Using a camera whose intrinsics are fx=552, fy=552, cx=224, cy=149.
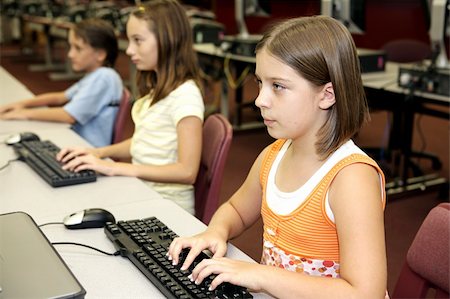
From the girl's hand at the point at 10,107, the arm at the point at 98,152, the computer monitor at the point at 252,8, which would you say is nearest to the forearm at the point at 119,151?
the arm at the point at 98,152

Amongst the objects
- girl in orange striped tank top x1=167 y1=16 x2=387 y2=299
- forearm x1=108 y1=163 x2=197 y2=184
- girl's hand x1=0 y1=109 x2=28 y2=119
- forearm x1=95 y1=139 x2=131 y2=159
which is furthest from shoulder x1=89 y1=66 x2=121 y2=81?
girl in orange striped tank top x1=167 y1=16 x2=387 y2=299

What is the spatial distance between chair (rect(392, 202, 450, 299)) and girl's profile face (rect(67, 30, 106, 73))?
1868mm

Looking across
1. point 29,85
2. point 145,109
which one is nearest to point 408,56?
point 145,109

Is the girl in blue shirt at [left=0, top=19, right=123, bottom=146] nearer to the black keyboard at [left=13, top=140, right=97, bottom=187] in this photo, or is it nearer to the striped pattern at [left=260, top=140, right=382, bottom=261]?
the black keyboard at [left=13, top=140, right=97, bottom=187]

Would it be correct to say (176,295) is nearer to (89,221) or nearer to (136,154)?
(89,221)

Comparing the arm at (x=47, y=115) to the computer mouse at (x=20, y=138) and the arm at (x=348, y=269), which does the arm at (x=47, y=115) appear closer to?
the computer mouse at (x=20, y=138)

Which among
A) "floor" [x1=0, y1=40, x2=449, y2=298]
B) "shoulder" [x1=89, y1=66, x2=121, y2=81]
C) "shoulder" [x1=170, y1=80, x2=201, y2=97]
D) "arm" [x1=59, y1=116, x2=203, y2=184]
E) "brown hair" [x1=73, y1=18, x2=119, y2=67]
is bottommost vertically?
"floor" [x1=0, y1=40, x2=449, y2=298]

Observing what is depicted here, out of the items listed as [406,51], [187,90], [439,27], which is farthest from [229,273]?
[406,51]

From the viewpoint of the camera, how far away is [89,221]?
3.88 feet

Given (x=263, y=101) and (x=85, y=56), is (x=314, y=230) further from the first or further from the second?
(x=85, y=56)

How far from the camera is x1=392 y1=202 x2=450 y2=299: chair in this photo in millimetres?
1033

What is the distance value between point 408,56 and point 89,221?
3.53m

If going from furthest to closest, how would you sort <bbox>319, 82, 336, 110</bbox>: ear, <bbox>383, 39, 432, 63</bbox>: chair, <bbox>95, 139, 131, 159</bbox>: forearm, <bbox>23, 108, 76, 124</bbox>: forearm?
<bbox>383, 39, 432, 63</bbox>: chair, <bbox>23, 108, 76, 124</bbox>: forearm, <bbox>95, 139, 131, 159</bbox>: forearm, <bbox>319, 82, 336, 110</bbox>: ear

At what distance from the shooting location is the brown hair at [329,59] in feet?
3.19
